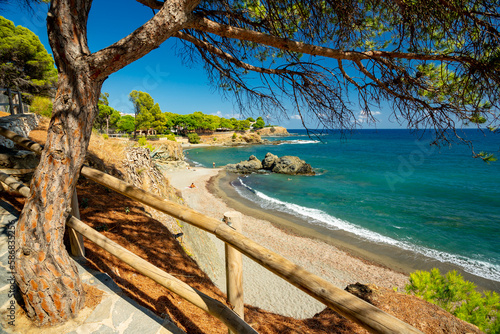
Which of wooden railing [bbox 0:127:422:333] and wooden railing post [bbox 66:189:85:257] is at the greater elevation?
wooden railing [bbox 0:127:422:333]

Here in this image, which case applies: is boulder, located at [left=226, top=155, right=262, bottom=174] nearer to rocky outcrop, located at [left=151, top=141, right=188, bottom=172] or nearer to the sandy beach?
rocky outcrop, located at [left=151, top=141, right=188, bottom=172]

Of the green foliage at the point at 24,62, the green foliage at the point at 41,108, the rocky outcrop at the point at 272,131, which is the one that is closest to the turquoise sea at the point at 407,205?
the green foliage at the point at 41,108

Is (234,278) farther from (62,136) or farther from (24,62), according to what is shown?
(24,62)

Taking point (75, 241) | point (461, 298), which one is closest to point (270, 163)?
point (461, 298)

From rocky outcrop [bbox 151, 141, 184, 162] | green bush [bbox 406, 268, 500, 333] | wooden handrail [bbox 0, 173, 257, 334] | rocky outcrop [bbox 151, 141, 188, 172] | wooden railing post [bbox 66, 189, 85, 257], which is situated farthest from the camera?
rocky outcrop [bbox 151, 141, 184, 162]

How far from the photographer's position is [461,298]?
171 inches

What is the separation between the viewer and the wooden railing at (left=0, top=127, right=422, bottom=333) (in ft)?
3.47

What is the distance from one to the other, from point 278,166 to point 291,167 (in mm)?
1901

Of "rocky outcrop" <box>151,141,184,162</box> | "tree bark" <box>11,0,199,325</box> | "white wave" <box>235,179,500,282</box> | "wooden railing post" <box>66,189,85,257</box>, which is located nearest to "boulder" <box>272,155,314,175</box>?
"white wave" <box>235,179,500,282</box>

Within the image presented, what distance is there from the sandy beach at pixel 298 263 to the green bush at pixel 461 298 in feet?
12.1

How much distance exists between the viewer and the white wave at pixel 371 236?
34.8 ft

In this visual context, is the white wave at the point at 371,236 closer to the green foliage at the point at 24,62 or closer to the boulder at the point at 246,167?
the boulder at the point at 246,167

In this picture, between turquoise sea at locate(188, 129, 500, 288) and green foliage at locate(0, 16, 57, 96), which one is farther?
green foliage at locate(0, 16, 57, 96)

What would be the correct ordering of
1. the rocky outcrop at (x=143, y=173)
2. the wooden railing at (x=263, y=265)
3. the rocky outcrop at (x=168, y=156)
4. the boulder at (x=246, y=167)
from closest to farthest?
the wooden railing at (x=263, y=265)
the rocky outcrop at (x=143, y=173)
the rocky outcrop at (x=168, y=156)
the boulder at (x=246, y=167)
